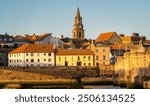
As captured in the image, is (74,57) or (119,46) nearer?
(119,46)

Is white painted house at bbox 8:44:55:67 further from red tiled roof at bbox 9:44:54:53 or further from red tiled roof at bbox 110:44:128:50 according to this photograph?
red tiled roof at bbox 110:44:128:50

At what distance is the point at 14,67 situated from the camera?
23250mm

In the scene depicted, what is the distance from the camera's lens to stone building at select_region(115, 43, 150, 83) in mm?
16367

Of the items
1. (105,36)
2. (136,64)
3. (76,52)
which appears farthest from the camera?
(76,52)

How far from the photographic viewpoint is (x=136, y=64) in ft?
56.1

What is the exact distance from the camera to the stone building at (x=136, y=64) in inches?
644

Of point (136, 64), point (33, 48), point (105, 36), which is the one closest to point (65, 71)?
point (33, 48)

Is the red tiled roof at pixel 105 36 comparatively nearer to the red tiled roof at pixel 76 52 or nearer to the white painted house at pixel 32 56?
the white painted house at pixel 32 56

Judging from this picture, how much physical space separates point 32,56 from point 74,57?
3036 mm

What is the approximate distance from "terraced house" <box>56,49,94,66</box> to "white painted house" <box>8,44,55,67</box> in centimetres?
70

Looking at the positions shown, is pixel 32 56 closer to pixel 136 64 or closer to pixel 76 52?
pixel 76 52

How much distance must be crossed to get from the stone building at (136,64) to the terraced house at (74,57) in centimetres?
721

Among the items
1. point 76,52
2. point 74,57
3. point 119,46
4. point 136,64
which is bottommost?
point 136,64

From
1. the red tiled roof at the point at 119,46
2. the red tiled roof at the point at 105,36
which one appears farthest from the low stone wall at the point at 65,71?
the red tiled roof at the point at 105,36
